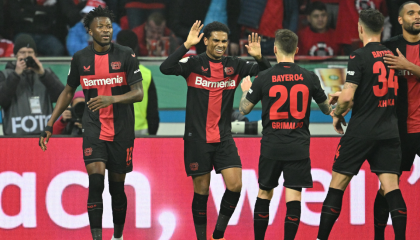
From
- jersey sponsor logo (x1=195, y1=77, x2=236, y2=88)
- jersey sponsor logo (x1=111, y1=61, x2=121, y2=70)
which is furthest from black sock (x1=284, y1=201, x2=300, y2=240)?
jersey sponsor logo (x1=111, y1=61, x2=121, y2=70)

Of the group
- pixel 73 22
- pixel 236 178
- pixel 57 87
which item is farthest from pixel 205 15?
pixel 236 178

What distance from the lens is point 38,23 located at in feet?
29.0

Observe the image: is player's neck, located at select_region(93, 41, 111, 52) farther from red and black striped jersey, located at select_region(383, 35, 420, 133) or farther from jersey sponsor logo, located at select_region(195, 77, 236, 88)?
red and black striped jersey, located at select_region(383, 35, 420, 133)

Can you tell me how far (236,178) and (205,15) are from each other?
4.18 meters

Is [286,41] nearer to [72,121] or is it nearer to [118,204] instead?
[118,204]

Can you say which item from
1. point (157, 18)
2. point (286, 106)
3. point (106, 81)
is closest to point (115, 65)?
point (106, 81)

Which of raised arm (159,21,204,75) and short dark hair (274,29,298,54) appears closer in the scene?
short dark hair (274,29,298,54)

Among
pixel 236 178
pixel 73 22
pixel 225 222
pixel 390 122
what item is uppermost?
pixel 73 22

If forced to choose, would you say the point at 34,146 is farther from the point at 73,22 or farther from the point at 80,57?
the point at 73,22

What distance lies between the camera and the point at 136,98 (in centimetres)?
529

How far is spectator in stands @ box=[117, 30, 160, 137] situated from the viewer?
703cm

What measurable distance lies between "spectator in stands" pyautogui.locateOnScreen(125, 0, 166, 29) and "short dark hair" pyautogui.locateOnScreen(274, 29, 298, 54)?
4405mm

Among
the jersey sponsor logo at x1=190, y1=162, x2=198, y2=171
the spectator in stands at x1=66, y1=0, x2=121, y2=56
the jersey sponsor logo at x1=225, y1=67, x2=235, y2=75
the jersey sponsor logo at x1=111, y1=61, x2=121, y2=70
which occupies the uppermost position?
the spectator in stands at x1=66, y1=0, x2=121, y2=56

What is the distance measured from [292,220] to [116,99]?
193 centimetres
